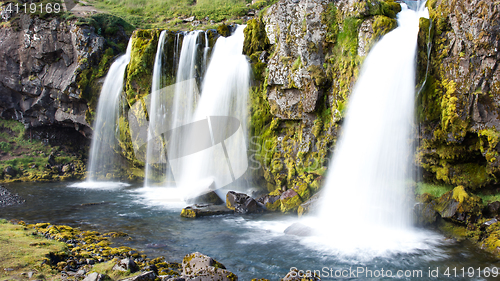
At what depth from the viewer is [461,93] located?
12.3m

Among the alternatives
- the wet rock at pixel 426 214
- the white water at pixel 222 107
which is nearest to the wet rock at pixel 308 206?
the wet rock at pixel 426 214

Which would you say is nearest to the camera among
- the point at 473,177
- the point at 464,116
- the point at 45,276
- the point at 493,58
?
the point at 45,276

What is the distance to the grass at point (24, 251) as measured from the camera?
793cm

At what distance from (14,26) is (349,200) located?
30.7m

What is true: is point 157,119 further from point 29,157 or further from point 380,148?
point 380,148

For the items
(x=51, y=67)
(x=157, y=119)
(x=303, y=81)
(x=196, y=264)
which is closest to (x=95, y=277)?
(x=196, y=264)

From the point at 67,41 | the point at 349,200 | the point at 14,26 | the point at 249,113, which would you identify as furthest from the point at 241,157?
the point at 14,26

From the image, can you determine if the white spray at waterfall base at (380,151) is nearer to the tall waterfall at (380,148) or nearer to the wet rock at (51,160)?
the tall waterfall at (380,148)

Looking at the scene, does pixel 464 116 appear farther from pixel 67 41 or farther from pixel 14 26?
pixel 14 26

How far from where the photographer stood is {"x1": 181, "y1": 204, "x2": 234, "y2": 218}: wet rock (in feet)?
49.2

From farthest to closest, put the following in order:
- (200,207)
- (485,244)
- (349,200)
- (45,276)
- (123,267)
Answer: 1. (200,207)
2. (349,200)
3. (485,244)
4. (123,267)
5. (45,276)

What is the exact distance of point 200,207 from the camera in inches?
628

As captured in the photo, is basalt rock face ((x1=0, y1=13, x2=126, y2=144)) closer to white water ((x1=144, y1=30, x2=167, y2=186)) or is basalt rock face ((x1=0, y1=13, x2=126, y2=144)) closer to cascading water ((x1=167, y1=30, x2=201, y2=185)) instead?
white water ((x1=144, y1=30, x2=167, y2=186))

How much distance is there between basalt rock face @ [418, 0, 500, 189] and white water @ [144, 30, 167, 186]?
15865 millimetres
